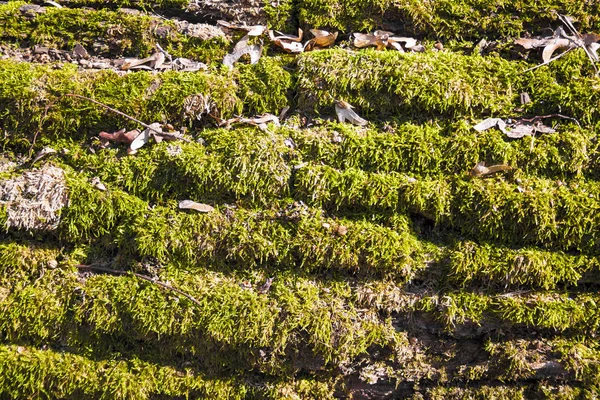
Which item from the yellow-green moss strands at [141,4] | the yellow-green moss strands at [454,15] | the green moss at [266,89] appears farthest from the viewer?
the yellow-green moss strands at [141,4]

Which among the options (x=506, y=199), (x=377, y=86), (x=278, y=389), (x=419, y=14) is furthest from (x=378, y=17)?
(x=278, y=389)

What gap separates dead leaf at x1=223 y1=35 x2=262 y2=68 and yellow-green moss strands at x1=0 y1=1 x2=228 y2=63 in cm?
8

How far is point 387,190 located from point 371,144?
1.08 feet

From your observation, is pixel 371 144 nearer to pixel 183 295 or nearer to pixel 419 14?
pixel 419 14

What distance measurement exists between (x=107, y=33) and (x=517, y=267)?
3.26 m

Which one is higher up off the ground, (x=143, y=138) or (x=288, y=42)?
(x=288, y=42)

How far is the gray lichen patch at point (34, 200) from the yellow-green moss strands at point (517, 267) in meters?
2.50

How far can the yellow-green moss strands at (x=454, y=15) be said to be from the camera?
353 cm

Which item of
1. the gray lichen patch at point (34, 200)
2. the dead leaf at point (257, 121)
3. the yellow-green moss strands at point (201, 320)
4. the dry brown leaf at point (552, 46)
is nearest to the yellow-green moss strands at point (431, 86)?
the dry brown leaf at point (552, 46)

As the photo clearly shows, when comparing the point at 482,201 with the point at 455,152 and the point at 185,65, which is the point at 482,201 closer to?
the point at 455,152

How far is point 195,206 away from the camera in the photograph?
314cm

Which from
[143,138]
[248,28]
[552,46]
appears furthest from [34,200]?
[552,46]

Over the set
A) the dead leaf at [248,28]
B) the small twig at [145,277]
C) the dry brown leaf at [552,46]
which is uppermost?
the dry brown leaf at [552,46]

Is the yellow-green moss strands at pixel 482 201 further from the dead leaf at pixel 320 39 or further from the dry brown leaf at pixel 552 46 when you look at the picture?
the dead leaf at pixel 320 39
